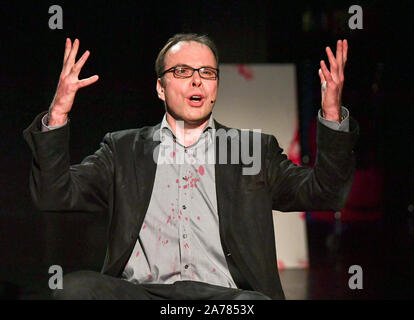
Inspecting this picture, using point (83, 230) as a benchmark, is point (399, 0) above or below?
above

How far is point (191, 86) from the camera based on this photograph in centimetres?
208

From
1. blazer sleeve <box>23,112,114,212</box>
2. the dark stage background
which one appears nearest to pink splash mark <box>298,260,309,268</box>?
the dark stage background

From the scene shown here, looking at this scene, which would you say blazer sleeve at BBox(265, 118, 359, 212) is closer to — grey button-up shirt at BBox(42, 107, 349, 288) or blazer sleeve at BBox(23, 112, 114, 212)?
grey button-up shirt at BBox(42, 107, 349, 288)

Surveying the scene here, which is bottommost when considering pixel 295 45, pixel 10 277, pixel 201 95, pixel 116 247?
pixel 10 277

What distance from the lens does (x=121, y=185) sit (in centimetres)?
203

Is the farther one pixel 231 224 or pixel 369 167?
pixel 369 167

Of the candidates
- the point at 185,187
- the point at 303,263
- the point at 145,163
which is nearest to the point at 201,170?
the point at 185,187

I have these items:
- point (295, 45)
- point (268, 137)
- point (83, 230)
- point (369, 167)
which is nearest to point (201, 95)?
point (268, 137)

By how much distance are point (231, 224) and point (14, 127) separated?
2431mm

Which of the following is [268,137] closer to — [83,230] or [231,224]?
[231,224]

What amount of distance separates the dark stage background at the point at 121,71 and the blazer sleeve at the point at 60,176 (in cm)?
170

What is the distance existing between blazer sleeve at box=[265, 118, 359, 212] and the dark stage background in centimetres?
172

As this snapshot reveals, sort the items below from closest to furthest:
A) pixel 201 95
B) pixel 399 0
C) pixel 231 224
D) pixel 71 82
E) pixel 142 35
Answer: pixel 71 82
pixel 231 224
pixel 201 95
pixel 142 35
pixel 399 0

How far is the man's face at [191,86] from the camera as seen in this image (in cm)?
208
